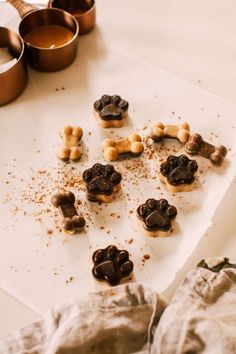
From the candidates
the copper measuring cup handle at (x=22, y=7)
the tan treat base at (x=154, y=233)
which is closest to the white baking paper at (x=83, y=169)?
the tan treat base at (x=154, y=233)

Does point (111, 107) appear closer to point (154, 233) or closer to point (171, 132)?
point (171, 132)

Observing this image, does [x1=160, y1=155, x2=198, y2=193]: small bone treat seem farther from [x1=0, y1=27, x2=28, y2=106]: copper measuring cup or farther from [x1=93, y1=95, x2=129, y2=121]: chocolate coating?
[x1=0, y1=27, x2=28, y2=106]: copper measuring cup

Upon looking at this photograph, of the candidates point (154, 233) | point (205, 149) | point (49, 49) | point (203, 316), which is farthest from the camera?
point (49, 49)

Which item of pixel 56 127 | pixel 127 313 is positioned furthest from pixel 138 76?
pixel 127 313

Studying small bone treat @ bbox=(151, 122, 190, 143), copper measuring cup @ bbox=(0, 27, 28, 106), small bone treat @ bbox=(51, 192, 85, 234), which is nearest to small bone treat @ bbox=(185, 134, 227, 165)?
small bone treat @ bbox=(151, 122, 190, 143)

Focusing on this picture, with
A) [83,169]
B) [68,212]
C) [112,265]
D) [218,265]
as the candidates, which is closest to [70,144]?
[83,169]

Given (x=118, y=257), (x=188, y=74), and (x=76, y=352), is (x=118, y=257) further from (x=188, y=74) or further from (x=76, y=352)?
(x=188, y=74)
